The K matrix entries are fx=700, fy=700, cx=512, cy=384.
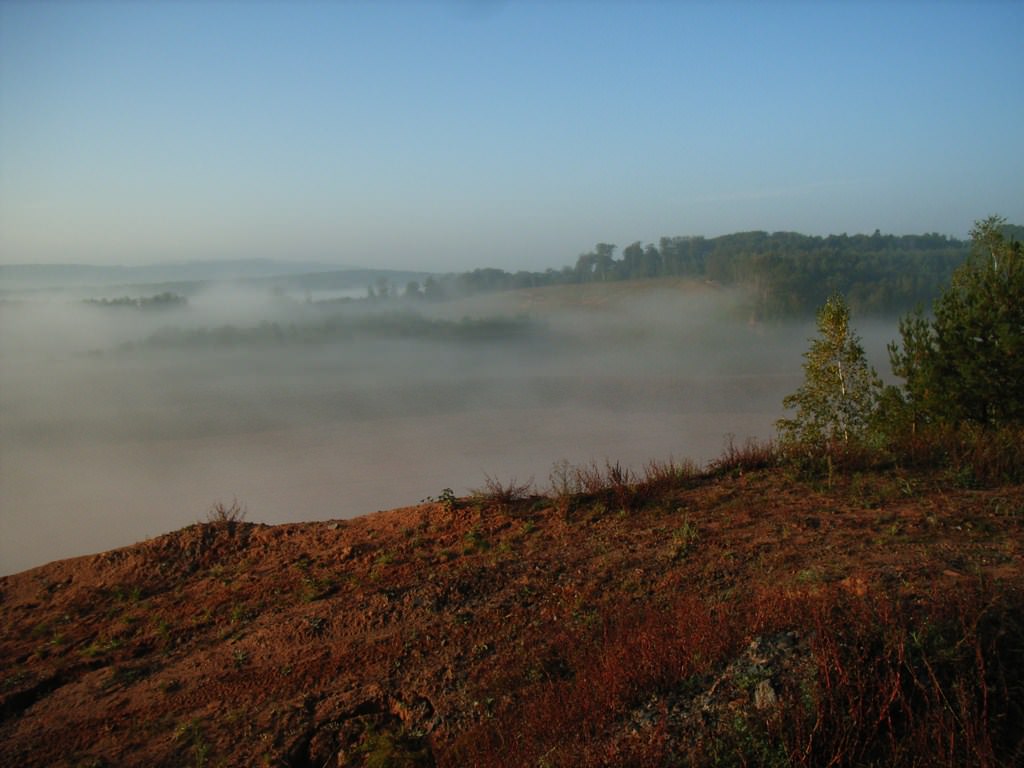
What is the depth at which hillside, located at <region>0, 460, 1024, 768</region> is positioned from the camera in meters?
4.20

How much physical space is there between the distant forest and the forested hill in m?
0.11

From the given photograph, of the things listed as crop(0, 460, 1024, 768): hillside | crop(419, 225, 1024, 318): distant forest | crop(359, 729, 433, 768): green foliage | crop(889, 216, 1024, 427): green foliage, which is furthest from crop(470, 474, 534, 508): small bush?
crop(419, 225, 1024, 318): distant forest

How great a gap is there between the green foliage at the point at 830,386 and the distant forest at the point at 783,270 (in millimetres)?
51220

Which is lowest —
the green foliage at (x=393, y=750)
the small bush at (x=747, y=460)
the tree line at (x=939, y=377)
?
the green foliage at (x=393, y=750)

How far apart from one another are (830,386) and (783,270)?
78080 mm

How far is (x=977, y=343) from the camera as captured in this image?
52.0 ft

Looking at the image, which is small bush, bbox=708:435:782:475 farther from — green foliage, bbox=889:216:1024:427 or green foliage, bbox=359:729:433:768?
green foliage, bbox=889:216:1024:427

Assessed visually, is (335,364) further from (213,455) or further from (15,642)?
(15,642)

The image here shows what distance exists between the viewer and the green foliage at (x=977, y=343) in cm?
1527

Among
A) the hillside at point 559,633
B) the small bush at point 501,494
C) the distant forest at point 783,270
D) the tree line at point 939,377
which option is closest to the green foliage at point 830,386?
the tree line at point 939,377

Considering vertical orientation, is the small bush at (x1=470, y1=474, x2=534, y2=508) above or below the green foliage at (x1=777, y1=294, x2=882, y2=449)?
below

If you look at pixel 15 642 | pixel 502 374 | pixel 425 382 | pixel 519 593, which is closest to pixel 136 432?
pixel 425 382

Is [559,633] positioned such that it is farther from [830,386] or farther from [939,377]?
[939,377]

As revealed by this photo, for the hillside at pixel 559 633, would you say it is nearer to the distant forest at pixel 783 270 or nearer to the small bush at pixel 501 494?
the small bush at pixel 501 494
